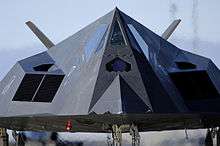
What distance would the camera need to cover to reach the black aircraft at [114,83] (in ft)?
46.0

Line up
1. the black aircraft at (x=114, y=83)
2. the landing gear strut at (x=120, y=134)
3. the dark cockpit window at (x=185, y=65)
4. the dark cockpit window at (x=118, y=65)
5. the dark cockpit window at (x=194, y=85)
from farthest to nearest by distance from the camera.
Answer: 1. the dark cockpit window at (x=185, y=65)
2. the dark cockpit window at (x=194, y=85)
3. the landing gear strut at (x=120, y=134)
4. the dark cockpit window at (x=118, y=65)
5. the black aircraft at (x=114, y=83)

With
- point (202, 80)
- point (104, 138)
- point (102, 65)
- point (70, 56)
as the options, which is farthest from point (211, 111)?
point (104, 138)

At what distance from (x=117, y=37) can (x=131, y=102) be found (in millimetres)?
3034

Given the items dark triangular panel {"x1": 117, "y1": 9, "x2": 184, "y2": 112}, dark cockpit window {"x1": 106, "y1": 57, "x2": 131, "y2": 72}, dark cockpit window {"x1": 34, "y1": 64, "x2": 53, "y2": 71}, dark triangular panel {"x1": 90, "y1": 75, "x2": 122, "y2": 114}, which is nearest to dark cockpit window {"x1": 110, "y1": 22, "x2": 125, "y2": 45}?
dark triangular panel {"x1": 117, "y1": 9, "x2": 184, "y2": 112}

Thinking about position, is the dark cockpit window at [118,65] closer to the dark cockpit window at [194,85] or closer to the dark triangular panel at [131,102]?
the dark triangular panel at [131,102]

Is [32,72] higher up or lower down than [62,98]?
higher up

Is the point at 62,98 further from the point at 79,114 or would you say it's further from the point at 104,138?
the point at 104,138

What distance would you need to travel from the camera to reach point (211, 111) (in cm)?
1572

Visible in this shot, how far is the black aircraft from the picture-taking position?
1403 centimetres

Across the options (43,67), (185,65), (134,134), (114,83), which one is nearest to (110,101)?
(114,83)

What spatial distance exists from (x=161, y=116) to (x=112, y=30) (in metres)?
3.44

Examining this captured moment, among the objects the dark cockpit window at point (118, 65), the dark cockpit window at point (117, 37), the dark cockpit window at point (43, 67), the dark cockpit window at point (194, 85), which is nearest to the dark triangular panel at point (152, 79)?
the dark cockpit window at point (117, 37)

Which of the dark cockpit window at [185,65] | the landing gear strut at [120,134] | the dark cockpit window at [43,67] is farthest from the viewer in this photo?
the dark cockpit window at [185,65]

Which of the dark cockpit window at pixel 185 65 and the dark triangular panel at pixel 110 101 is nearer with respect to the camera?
the dark triangular panel at pixel 110 101
